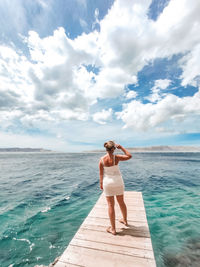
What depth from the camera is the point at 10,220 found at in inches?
307

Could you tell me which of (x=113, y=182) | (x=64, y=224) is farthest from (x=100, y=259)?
(x=64, y=224)

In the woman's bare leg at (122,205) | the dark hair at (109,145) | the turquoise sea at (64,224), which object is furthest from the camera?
the turquoise sea at (64,224)

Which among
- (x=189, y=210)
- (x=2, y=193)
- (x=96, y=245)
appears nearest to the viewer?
(x=96, y=245)

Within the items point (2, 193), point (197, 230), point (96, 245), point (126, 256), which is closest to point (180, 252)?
point (197, 230)

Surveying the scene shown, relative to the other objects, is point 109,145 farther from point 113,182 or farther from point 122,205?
point 122,205

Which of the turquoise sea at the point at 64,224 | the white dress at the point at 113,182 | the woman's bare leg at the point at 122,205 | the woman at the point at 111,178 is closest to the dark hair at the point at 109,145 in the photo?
the woman at the point at 111,178

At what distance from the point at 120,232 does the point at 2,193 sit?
1348 centimetres

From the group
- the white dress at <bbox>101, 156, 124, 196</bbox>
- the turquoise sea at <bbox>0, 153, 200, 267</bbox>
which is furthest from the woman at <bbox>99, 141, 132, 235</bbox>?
the turquoise sea at <bbox>0, 153, 200, 267</bbox>

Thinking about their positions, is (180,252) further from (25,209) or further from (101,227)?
(25,209)

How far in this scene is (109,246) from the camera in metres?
3.79

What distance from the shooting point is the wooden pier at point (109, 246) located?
3279 millimetres

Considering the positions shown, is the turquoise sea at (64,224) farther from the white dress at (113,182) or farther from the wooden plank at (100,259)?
the white dress at (113,182)

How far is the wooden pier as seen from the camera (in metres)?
3.28

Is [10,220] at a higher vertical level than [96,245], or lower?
lower
